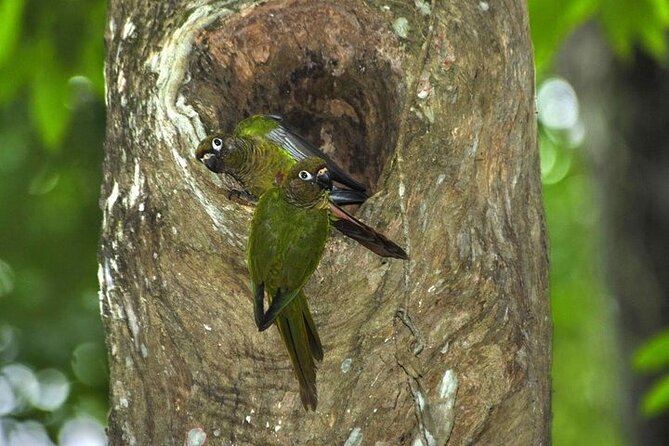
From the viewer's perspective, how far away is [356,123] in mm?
4074

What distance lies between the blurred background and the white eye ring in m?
1.81

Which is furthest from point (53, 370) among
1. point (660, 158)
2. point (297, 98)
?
point (660, 158)

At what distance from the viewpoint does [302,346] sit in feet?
9.77

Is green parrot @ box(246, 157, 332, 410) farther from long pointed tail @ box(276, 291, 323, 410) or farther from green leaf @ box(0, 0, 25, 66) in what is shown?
green leaf @ box(0, 0, 25, 66)

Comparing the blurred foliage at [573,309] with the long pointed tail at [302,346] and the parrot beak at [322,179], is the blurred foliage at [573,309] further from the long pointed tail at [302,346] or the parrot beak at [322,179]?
the long pointed tail at [302,346]

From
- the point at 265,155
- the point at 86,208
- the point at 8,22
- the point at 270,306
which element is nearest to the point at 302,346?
the point at 270,306

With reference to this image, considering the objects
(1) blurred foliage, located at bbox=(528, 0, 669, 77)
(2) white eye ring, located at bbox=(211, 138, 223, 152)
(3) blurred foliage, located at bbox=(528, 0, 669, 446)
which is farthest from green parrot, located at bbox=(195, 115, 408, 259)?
(3) blurred foliage, located at bbox=(528, 0, 669, 446)

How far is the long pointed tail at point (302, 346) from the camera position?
297cm

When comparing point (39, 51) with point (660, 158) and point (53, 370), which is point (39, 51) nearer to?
point (53, 370)

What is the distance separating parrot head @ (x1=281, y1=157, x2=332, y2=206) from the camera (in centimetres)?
324

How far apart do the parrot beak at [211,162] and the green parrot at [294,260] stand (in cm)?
17

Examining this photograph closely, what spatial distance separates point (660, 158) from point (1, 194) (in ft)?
13.0

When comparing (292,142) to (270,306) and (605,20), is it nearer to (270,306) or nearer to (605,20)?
(270,306)

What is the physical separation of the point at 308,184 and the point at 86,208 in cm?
376
